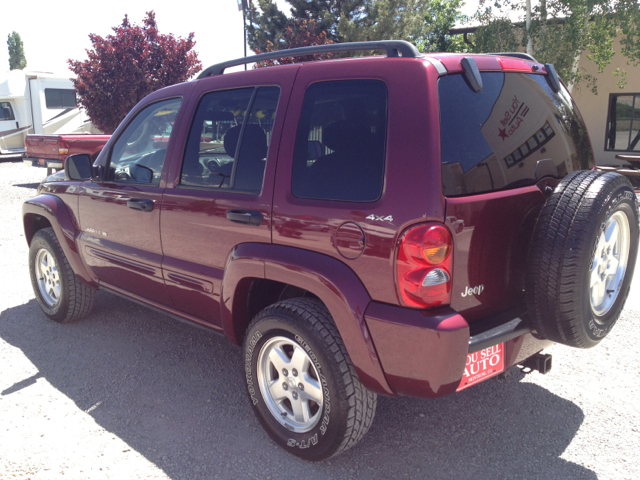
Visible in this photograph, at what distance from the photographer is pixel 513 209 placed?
2.52 meters

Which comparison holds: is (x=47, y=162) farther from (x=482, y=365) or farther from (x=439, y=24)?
(x=439, y=24)

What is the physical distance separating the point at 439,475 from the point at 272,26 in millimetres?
29722

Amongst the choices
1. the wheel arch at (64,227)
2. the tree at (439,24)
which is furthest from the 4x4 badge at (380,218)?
the tree at (439,24)

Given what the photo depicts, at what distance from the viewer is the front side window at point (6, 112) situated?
850 inches

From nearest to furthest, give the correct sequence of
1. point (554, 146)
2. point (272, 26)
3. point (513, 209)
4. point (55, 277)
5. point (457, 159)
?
point (457, 159), point (513, 209), point (554, 146), point (55, 277), point (272, 26)

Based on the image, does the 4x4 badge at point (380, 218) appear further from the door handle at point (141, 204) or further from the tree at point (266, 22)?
the tree at point (266, 22)

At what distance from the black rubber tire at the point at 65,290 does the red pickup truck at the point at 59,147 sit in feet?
26.7

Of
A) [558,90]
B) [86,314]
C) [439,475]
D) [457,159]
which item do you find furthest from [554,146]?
[86,314]

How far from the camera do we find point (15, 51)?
61.8 meters

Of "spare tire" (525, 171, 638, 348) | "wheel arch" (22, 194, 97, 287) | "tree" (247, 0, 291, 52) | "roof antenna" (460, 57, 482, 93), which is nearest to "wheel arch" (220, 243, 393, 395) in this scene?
"spare tire" (525, 171, 638, 348)

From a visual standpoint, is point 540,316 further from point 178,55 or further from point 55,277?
point 178,55

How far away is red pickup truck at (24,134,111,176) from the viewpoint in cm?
1249

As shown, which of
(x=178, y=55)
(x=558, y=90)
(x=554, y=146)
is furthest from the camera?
(x=178, y=55)

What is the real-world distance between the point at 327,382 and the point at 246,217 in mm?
937
